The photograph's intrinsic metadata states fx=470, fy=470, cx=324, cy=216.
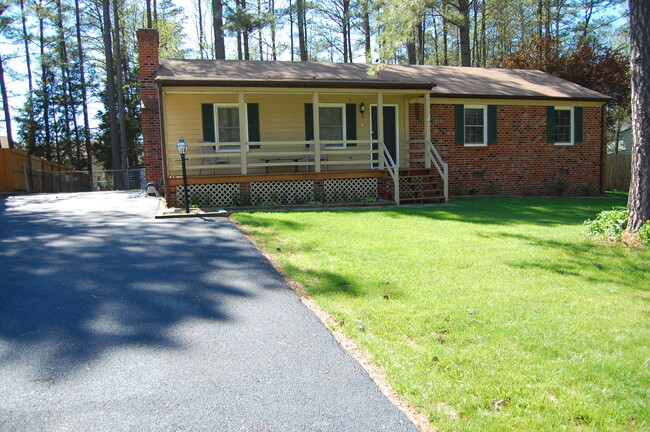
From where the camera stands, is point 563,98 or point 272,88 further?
point 563,98

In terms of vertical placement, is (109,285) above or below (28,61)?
below

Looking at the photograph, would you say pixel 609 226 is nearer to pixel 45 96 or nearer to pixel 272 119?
pixel 272 119

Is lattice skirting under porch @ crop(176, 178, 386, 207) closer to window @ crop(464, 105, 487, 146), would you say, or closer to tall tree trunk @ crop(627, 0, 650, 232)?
window @ crop(464, 105, 487, 146)

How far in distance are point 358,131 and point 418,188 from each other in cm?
284

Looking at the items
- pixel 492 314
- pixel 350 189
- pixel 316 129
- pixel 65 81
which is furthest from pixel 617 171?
pixel 65 81

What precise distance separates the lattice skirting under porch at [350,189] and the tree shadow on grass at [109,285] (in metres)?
4.86

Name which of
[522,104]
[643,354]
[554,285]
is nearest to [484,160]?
[522,104]

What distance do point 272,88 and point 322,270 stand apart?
768 cm

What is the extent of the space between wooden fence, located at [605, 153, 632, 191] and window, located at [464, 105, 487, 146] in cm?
838

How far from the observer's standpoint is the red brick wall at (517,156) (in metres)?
15.1

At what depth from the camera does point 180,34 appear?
106 ft

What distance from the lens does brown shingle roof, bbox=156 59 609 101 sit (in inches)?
508

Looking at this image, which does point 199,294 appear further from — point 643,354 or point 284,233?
point 643,354

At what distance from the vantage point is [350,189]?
12961 mm
